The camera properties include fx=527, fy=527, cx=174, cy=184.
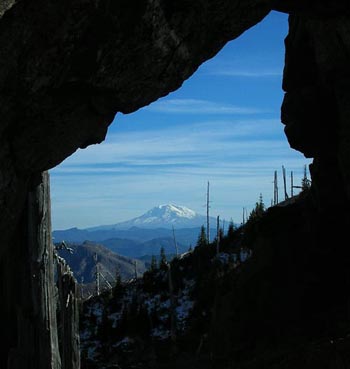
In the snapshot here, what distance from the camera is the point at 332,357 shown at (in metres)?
11.0

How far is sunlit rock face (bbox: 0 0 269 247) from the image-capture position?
25.5 ft

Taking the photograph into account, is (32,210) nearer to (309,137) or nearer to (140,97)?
(140,97)

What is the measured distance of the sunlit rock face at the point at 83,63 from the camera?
777cm

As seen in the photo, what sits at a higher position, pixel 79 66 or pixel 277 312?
pixel 79 66

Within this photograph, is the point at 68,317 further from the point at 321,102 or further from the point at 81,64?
the point at 321,102

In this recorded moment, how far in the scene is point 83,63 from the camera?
855 cm

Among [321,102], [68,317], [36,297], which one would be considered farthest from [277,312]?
[36,297]

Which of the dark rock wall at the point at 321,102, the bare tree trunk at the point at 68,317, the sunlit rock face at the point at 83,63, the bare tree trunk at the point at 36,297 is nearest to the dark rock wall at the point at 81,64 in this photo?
the sunlit rock face at the point at 83,63

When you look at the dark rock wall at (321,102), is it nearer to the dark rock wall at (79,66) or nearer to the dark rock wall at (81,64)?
the dark rock wall at (79,66)

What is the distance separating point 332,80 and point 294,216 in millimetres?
6265

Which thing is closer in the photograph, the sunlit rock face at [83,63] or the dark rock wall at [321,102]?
the sunlit rock face at [83,63]

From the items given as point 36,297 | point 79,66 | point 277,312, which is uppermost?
point 79,66

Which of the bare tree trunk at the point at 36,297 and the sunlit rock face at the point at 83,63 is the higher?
the sunlit rock face at the point at 83,63

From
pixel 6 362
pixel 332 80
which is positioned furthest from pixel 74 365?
pixel 332 80
